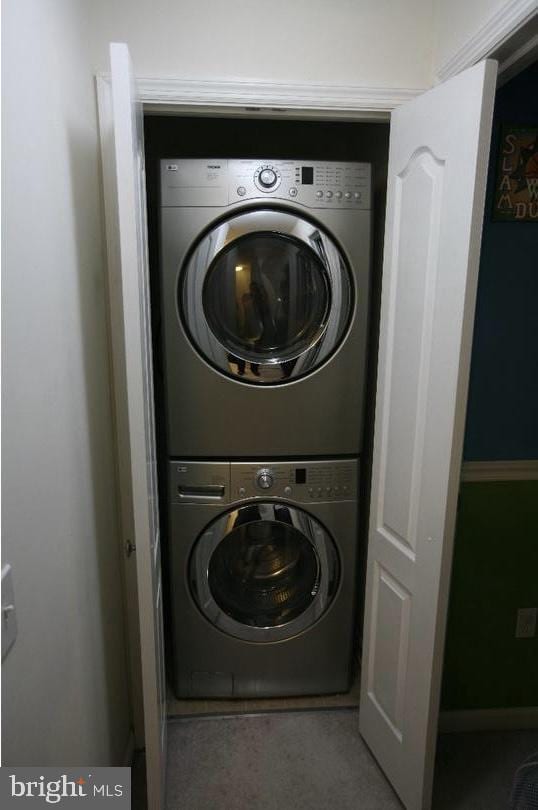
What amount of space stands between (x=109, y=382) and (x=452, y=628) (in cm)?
143

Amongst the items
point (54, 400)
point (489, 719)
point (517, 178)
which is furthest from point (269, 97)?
point (489, 719)

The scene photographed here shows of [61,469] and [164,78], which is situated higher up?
[164,78]

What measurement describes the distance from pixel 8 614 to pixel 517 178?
5.65 feet

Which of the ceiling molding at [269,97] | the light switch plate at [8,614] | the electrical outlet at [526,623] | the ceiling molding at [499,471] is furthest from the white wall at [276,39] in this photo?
the electrical outlet at [526,623]

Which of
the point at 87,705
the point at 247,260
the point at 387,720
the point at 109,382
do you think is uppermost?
the point at 247,260

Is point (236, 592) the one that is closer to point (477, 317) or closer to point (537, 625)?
point (537, 625)

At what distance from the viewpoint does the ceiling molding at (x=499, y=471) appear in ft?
5.62

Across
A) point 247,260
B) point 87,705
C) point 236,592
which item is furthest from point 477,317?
point 87,705

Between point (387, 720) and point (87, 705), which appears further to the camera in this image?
point (387, 720)

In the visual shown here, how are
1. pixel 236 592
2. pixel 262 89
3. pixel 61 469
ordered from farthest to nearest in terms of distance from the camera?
pixel 236 592 → pixel 262 89 → pixel 61 469

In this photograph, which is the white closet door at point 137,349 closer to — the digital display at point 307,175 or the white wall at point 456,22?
the digital display at point 307,175

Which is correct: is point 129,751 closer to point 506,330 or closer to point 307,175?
point 506,330

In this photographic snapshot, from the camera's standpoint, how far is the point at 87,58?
134 cm

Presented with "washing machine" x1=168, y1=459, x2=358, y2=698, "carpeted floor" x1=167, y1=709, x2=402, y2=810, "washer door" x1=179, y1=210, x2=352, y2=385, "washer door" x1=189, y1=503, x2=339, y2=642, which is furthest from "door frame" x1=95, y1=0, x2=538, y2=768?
"carpeted floor" x1=167, y1=709, x2=402, y2=810
